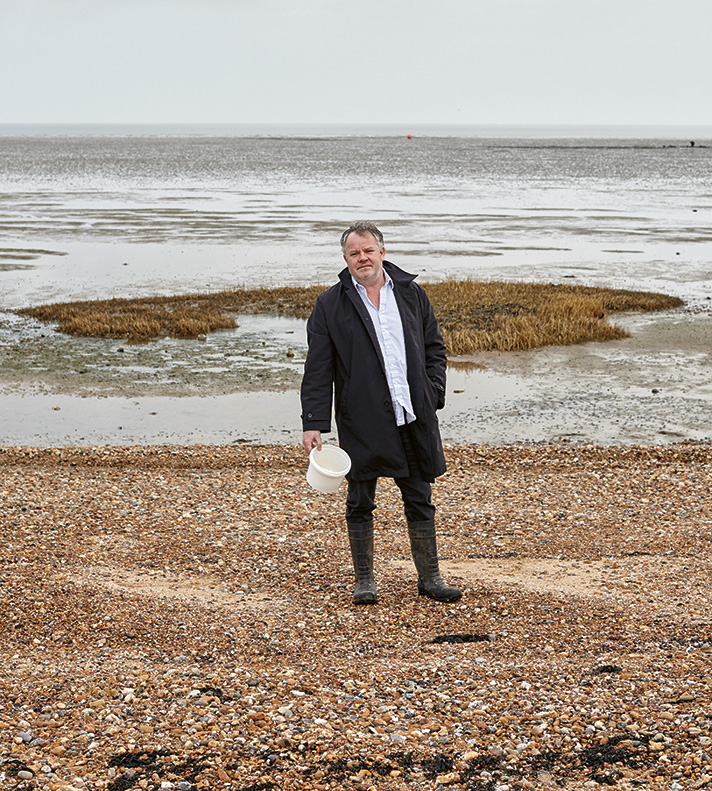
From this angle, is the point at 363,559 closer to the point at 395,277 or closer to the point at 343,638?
the point at 343,638

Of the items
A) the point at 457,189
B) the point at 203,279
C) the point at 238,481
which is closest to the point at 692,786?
the point at 238,481

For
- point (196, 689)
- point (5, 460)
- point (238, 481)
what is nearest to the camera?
point (196, 689)

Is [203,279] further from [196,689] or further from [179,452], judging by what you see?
[196,689]

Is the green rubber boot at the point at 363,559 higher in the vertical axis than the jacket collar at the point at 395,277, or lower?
lower

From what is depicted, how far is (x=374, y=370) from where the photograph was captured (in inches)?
215

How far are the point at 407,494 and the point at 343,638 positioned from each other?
94 cm

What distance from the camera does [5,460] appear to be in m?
10.6

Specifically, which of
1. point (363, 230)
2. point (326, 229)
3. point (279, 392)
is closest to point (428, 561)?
point (363, 230)

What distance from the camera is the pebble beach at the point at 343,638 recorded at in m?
4.11

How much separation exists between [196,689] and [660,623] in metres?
2.72

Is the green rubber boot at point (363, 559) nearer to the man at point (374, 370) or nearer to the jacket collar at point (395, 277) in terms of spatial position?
the man at point (374, 370)

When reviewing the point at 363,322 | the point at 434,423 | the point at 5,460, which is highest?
the point at 363,322

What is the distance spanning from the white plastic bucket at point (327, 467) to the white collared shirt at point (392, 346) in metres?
0.44

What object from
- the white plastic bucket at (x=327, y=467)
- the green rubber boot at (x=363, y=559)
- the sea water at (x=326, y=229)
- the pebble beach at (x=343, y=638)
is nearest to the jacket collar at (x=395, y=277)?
the white plastic bucket at (x=327, y=467)
